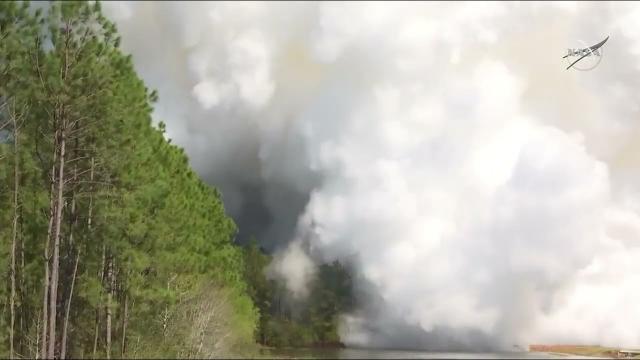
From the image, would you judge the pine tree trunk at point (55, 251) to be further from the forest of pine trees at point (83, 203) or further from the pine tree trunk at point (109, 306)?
the pine tree trunk at point (109, 306)

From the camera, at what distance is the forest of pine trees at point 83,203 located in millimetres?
26984

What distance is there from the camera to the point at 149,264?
31375 mm

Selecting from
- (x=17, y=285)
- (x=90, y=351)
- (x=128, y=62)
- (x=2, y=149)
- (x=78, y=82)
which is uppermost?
(x=128, y=62)

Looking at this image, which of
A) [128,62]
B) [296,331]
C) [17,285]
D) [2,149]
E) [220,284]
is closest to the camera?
[2,149]

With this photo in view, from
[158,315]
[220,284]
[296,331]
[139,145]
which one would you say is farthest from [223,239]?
[296,331]

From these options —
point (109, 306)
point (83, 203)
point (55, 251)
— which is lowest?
point (109, 306)

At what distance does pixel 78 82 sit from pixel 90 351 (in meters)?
13.6

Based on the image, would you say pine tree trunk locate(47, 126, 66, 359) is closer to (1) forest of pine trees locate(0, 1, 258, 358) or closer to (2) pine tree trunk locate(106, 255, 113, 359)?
(1) forest of pine trees locate(0, 1, 258, 358)

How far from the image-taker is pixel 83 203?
103 feet

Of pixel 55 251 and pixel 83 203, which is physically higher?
pixel 83 203

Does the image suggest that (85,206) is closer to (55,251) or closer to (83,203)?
(83,203)

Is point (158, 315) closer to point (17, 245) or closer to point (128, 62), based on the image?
point (17, 245)

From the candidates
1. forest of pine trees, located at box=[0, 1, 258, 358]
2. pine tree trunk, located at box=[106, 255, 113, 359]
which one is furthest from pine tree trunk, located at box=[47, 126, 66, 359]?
pine tree trunk, located at box=[106, 255, 113, 359]

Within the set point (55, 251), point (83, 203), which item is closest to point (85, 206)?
point (83, 203)
